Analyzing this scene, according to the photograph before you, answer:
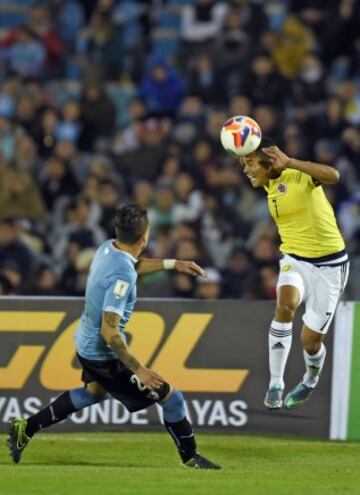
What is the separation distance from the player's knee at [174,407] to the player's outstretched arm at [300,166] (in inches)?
76.3

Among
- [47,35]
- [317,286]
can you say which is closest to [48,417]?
[317,286]

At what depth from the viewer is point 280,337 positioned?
1273 centimetres

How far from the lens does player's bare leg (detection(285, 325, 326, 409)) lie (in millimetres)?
12984

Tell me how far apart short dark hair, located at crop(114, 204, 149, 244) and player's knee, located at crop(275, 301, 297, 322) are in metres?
1.85

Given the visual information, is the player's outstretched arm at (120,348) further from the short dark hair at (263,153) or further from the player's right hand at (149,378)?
the short dark hair at (263,153)

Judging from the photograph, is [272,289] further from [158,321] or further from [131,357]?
[131,357]

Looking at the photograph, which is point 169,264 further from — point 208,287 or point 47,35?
point 47,35

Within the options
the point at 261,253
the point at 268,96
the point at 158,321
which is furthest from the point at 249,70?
the point at 158,321

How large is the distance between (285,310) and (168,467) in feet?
5.38

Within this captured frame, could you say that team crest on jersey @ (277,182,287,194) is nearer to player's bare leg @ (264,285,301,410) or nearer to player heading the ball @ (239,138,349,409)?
player heading the ball @ (239,138,349,409)

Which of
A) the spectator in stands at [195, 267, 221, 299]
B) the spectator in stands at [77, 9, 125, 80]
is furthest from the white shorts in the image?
the spectator in stands at [77, 9, 125, 80]

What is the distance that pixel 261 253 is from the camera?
58.3 feet

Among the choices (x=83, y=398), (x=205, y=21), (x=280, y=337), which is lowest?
(x=83, y=398)

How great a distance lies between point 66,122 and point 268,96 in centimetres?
278
